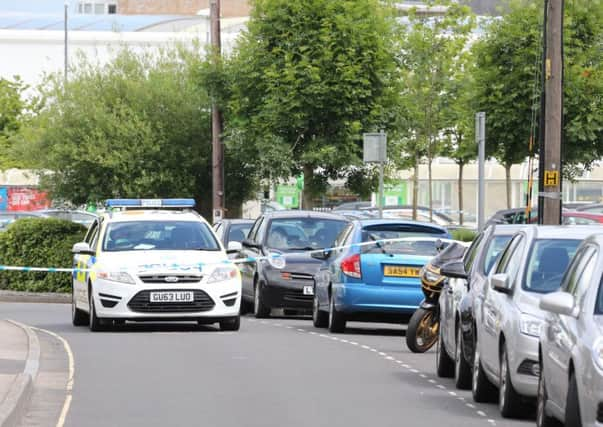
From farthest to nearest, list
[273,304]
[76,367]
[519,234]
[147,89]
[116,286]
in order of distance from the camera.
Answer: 1. [147,89]
2. [273,304]
3. [116,286]
4. [76,367]
5. [519,234]

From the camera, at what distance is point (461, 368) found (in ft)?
46.6

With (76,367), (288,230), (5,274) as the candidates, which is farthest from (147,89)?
(76,367)

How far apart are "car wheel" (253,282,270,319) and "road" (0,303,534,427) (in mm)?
3785

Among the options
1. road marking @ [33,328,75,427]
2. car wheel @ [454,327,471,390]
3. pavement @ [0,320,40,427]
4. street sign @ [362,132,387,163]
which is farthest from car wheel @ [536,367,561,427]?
street sign @ [362,132,387,163]

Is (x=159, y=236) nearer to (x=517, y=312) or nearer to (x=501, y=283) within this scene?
(x=501, y=283)

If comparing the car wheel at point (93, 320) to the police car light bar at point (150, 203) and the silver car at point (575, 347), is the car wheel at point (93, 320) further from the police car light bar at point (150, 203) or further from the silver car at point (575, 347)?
Answer: the silver car at point (575, 347)

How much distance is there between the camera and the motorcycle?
17578 millimetres

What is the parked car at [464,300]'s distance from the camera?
1401cm

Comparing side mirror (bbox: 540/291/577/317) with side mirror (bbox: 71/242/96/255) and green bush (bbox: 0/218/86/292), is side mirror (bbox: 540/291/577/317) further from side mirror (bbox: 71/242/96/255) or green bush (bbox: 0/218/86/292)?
green bush (bbox: 0/218/86/292)

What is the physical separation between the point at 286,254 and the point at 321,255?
1406mm

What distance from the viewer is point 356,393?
45.5ft

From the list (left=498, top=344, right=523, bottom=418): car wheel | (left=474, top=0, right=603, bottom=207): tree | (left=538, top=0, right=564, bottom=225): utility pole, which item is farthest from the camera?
(left=474, top=0, right=603, bottom=207): tree

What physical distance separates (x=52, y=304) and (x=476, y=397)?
2223 centimetres

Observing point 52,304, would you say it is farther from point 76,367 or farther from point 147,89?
point 76,367
